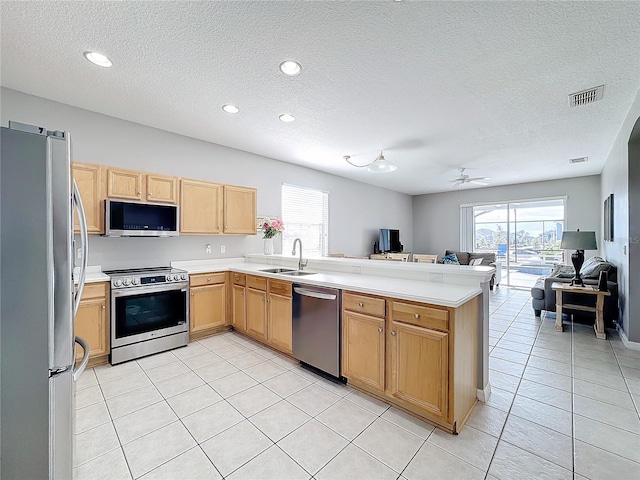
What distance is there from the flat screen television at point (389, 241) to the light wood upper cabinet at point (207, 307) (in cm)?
483

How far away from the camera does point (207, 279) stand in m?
3.64

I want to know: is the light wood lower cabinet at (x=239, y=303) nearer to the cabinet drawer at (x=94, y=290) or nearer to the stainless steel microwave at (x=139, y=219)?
the stainless steel microwave at (x=139, y=219)

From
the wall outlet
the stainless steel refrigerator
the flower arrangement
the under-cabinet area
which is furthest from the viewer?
the flower arrangement

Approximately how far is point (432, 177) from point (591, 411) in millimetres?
5272

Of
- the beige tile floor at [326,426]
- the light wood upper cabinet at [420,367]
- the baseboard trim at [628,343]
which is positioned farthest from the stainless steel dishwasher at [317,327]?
the baseboard trim at [628,343]

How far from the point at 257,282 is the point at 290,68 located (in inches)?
88.8

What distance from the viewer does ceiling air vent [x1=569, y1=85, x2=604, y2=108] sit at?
8.87 ft

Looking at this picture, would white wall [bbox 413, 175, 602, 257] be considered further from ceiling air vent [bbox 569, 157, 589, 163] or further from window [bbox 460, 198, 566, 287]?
ceiling air vent [bbox 569, 157, 589, 163]

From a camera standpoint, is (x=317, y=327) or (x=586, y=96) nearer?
(x=317, y=327)

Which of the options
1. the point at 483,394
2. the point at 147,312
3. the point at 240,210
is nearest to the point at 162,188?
the point at 240,210

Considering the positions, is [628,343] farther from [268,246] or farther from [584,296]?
[268,246]

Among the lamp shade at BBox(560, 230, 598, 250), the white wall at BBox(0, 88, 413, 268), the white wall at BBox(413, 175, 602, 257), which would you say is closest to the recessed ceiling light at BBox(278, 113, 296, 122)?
the white wall at BBox(0, 88, 413, 268)

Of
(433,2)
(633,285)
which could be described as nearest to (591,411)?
(633,285)

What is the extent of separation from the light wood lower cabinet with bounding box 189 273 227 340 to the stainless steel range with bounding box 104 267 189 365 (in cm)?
12
